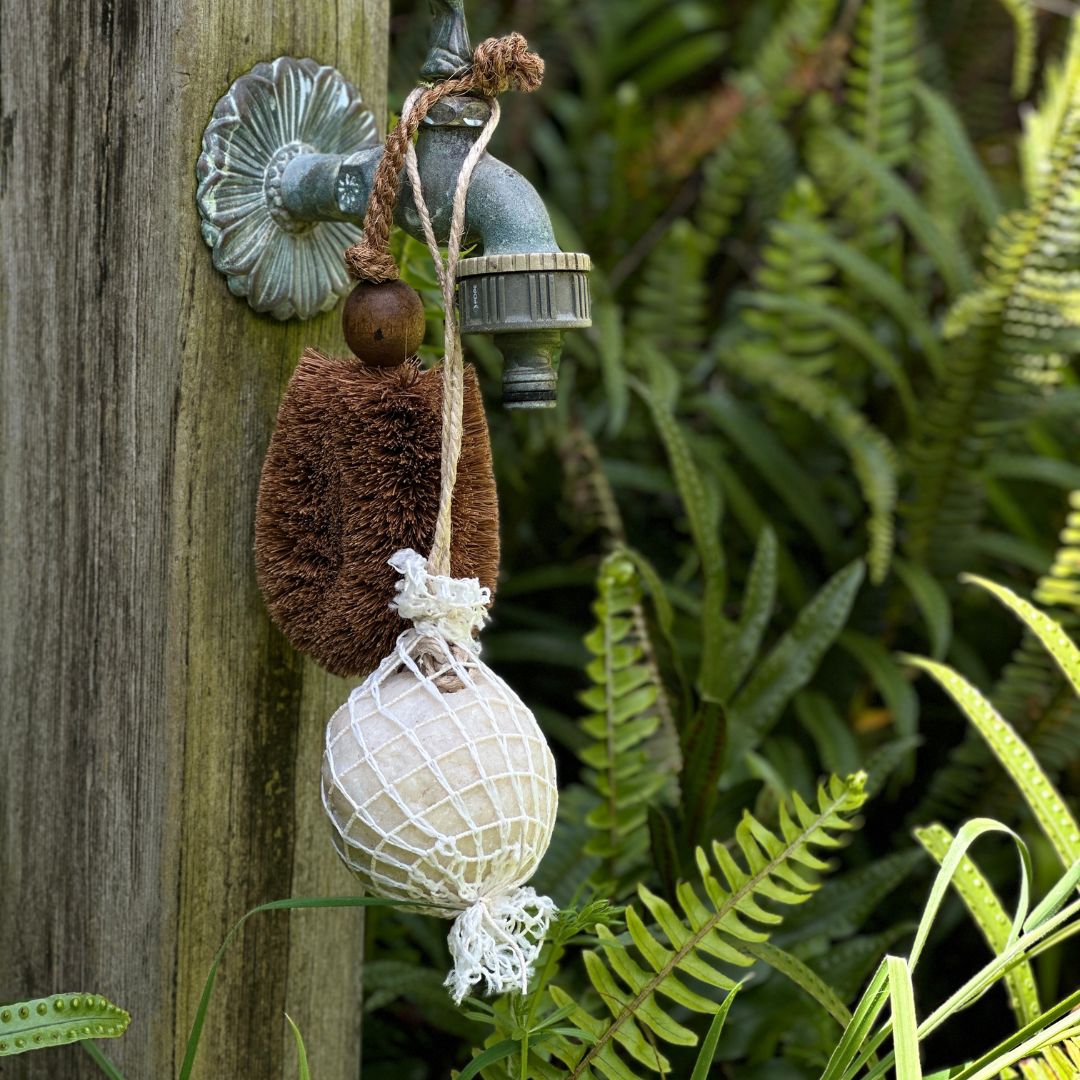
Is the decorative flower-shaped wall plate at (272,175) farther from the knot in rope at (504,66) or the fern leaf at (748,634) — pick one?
the fern leaf at (748,634)

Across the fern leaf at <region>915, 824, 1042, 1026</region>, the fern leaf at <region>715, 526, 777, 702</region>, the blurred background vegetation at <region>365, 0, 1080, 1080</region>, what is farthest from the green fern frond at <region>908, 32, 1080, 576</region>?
the fern leaf at <region>915, 824, 1042, 1026</region>

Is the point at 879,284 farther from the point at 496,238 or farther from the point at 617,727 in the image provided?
the point at 496,238

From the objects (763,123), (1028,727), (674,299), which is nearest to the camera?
(1028,727)

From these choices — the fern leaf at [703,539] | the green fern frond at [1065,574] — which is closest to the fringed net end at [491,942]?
the fern leaf at [703,539]

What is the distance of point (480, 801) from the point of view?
63cm

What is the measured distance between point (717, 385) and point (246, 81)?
1.38 metres

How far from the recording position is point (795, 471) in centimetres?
178

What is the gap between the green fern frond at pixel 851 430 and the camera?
1.54m

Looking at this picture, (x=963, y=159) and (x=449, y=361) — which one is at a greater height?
(x=963, y=159)

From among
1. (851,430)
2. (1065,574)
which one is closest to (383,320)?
(1065,574)

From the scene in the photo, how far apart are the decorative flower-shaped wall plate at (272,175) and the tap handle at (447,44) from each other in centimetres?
12

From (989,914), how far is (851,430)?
33.7 inches

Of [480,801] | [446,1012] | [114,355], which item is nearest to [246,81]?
[114,355]

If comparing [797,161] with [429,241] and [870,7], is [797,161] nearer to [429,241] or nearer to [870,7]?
[870,7]
